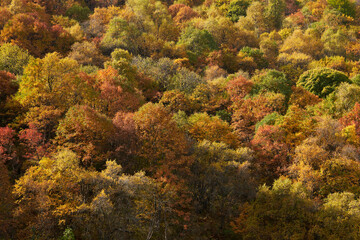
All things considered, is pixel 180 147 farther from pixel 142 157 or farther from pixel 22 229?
pixel 22 229

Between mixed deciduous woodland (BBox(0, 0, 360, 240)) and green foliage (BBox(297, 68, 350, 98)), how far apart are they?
0.27 meters

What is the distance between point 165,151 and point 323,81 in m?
45.9

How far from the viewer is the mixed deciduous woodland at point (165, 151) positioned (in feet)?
110

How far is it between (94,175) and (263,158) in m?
27.4

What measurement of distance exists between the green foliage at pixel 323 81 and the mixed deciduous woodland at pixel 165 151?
27cm

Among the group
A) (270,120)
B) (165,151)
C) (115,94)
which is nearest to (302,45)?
(270,120)

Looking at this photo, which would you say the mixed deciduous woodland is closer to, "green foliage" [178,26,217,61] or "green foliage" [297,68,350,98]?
"green foliage" [297,68,350,98]

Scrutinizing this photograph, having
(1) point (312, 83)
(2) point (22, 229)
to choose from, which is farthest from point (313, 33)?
(2) point (22, 229)

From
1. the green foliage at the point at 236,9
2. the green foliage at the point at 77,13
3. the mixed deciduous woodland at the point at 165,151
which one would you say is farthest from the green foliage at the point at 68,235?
the green foliage at the point at 236,9

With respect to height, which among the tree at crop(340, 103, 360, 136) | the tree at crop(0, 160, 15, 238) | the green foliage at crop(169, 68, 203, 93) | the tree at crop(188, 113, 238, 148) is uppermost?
the tree at crop(0, 160, 15, 238)

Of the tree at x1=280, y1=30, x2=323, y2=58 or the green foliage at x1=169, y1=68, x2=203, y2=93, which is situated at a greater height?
the green foliage at x1=169, y1=68, x2=203, y2=93

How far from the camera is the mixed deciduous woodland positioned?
33.6m

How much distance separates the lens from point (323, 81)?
70688mm

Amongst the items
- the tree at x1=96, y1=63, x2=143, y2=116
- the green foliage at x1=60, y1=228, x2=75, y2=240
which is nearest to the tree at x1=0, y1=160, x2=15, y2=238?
the green foliage at x1=60, y1=228, x2=75, y2=240
